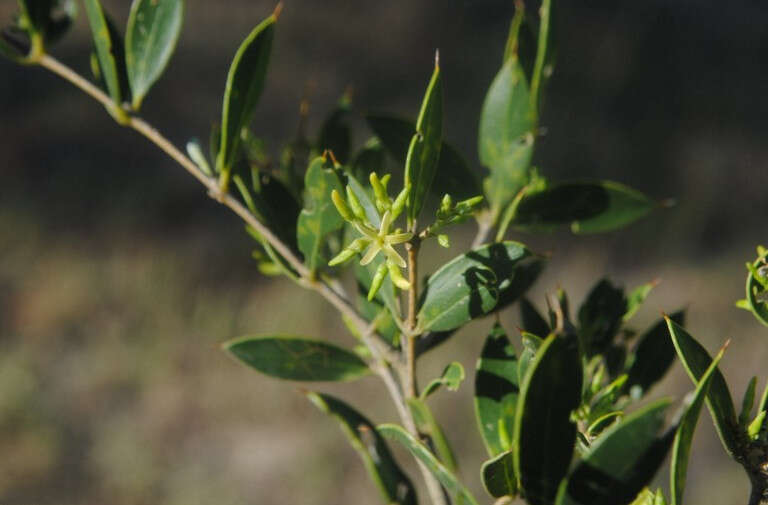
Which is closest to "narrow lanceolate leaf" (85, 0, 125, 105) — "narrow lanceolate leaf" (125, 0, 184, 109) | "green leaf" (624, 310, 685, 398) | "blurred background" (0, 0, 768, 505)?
"narrow lanceolate leaf" (125, 0, 184, 109)

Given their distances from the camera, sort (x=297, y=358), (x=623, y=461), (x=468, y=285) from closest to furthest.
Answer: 1. (x=623, y=461)
2. (x=468, y=285)
3. (x=297, y=358)

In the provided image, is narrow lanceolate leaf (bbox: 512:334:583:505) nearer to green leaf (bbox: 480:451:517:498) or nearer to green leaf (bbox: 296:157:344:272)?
green leaf (bbox: 480:451:517:498)

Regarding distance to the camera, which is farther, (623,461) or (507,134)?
(507,134)

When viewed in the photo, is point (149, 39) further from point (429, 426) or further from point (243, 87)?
point (429, 426)

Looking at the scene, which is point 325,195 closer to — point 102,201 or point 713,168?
point 102,201

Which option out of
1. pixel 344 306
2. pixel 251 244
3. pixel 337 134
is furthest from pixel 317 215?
pixel 251 244

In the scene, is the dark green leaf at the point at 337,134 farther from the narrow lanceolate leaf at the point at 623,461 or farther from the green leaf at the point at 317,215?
the narrow lanceolate leaf at the point at 623,461

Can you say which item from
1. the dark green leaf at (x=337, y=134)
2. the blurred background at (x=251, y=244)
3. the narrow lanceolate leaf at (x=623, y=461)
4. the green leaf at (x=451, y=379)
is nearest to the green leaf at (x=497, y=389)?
the green leaf at (x=451, y=379)

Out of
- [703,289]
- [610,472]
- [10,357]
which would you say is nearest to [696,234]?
[703,289]
